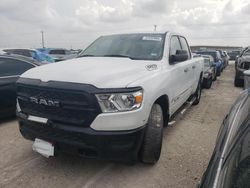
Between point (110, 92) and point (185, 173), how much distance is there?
5.09ft

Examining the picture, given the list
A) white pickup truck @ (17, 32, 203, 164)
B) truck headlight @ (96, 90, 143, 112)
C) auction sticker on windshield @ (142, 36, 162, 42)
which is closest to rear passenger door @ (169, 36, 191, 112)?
auction sticker on windshield @ (142, 36, 162, 42)

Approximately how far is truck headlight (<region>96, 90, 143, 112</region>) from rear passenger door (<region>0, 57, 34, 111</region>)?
10.9 ft

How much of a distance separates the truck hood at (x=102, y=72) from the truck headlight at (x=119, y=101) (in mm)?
110

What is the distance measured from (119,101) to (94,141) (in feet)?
1.68

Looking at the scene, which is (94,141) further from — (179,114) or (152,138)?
(179,114)

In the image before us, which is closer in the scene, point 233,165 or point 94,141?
point 233,165

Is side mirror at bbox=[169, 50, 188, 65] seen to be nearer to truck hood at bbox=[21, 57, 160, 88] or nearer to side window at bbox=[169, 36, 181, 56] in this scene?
side window at bbox=[169, 36, 181, 56]

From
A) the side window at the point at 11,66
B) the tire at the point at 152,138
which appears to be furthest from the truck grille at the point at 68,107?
the side window at the point at 11,66

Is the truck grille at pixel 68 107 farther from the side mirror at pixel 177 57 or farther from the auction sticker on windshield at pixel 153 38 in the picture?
the auction sticker on windshield at pixel 153 38

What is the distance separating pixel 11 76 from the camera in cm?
568

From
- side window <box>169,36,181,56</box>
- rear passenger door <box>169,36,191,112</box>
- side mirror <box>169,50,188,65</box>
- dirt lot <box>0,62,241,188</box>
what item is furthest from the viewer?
side window <box>169,36,181,56</box>

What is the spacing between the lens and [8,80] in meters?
5.55

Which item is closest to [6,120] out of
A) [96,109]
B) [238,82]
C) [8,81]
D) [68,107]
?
[8,81]

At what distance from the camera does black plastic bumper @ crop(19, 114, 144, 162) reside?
9.62ft
